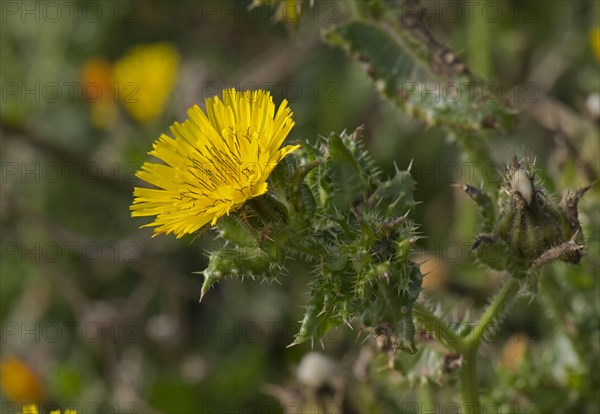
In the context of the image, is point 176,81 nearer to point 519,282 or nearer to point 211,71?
point 211,71

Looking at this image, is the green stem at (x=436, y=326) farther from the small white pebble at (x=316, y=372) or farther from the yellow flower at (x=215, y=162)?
the small white pebble at (x=316, y=372)

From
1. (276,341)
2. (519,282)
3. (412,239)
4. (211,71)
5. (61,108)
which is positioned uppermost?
(412,239)

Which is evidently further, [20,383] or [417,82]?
[20,383]

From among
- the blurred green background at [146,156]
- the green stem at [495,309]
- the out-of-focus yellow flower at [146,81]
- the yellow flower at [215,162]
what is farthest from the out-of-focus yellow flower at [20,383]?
the green stem at [495,309]

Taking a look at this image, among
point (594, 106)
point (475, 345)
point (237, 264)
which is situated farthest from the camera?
point (594, 106)

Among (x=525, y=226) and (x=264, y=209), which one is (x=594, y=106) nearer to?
(x=525, y=226)

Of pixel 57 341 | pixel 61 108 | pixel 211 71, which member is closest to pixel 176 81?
pixel 211 71

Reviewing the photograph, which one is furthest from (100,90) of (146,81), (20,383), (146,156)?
(20,383)
